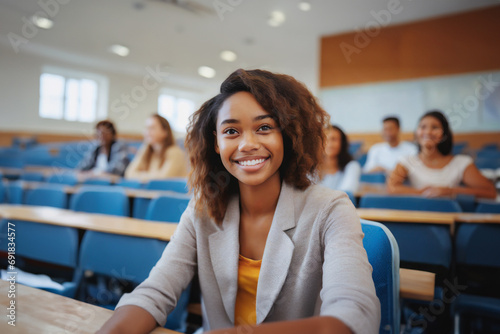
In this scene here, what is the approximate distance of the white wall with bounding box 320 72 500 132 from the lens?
7379mm

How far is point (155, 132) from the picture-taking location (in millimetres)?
3918

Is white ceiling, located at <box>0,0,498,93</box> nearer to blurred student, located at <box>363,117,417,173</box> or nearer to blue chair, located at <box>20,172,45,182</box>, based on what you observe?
blurred student, located at <box>363,117,417,173</box>

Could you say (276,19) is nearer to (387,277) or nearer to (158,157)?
(158,157)

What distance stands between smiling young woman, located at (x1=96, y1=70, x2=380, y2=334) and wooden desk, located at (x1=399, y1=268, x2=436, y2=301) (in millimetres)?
286

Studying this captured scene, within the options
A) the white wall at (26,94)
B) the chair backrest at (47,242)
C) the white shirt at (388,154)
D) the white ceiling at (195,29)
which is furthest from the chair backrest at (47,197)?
the white wall at (26,94)

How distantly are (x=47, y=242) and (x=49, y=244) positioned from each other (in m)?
0.02

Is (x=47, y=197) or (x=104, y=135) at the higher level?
(x=104, y=135)

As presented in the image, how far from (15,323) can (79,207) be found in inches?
77.4

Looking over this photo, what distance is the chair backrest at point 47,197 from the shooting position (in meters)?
2.84

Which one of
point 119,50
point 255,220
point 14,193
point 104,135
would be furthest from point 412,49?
point 255,220

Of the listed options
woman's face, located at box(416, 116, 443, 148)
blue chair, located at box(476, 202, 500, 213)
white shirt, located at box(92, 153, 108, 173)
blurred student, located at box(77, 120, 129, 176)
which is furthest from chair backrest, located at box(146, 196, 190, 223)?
white shirt, located at box(92, 153, 108, 173)

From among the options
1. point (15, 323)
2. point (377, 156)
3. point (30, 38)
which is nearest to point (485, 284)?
point (15, 323)

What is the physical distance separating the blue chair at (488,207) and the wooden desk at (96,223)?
1835 millimetres

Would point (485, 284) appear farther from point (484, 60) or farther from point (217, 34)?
point (217, 34)
